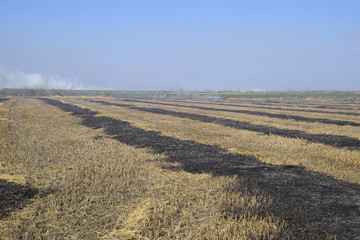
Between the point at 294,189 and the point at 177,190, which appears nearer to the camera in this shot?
the point at 177,190

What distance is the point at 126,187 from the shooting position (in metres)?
8.34

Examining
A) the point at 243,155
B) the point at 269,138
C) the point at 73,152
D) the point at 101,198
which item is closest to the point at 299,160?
the point at 243,155

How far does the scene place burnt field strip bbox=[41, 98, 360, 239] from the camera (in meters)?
6.16

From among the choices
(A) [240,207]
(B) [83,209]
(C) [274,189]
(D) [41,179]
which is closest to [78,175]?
(D) [41,179]

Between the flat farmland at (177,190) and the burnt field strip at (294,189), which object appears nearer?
the flat farmland at (177,190)

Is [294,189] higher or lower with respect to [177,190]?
lower

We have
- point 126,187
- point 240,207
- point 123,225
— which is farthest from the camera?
point 126,187

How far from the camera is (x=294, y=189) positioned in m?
8.54

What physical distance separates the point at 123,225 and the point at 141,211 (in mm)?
530

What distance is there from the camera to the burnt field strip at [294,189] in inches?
243

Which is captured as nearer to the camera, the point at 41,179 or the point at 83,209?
the point at 83,209

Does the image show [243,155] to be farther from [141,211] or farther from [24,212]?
[24,212]

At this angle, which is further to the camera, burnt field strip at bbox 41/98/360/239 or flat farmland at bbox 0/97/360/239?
burnt field strip at bbox 41/98/360/239

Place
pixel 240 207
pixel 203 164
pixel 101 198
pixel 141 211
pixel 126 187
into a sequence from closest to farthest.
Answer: pixel 141 211 < pixel 240 207 < pixel 101 198 < pixel 126 187 < pixel 203 164
